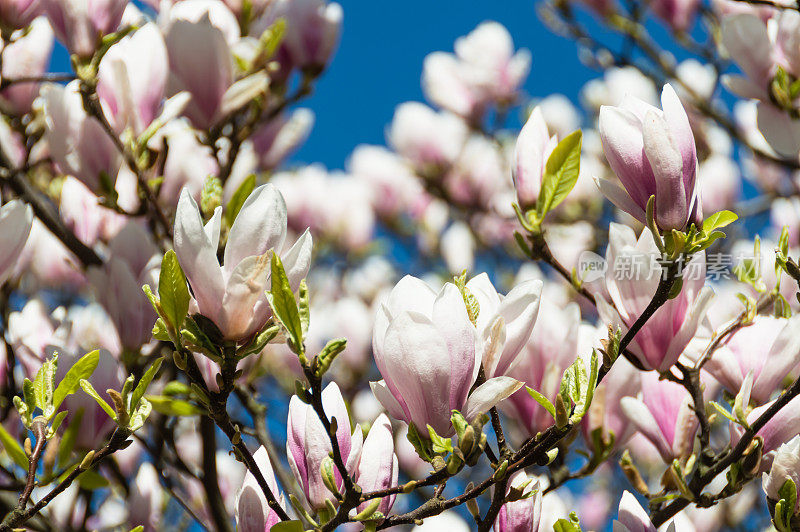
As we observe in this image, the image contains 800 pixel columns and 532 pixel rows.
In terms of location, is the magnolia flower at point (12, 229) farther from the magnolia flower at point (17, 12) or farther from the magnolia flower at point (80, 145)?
the magnolia flower at point (17, 12)

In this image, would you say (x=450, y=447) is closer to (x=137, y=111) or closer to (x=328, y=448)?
(x=328, y=448)

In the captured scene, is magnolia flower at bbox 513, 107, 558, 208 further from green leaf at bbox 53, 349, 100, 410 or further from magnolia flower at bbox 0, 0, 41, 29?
magnolia flower at bbox 0, 0, 41, 29

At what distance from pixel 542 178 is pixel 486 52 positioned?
2.47m

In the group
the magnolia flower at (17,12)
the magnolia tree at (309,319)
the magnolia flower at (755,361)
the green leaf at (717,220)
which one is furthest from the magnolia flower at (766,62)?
the magnolia flower at (17,12)

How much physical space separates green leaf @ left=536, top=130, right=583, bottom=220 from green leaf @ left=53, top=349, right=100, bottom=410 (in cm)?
→ 52

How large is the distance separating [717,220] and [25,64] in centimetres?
126

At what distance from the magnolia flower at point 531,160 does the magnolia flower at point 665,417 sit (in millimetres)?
277

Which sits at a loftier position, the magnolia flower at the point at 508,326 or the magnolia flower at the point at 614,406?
the magnolia flower at the point at 508,326

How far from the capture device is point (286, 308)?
0.70 m


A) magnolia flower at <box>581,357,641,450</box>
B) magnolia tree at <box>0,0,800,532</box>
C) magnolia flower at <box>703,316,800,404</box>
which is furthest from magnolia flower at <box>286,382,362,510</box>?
magnolia flower at <box>703,316,800,404</box>

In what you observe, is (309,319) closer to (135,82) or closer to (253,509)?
(253,509)

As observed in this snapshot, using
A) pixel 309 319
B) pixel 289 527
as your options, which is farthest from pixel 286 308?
pixel 289 527

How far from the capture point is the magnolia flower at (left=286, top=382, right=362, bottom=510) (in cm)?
81

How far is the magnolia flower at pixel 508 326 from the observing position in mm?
786
